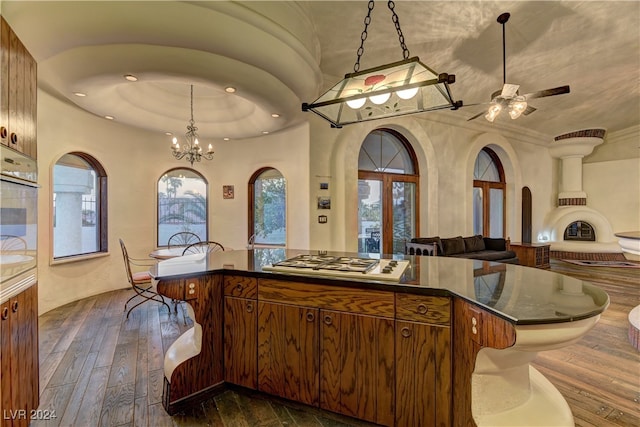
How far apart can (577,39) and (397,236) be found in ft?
13.4

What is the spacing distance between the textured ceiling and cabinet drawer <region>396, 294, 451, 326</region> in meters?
2.55

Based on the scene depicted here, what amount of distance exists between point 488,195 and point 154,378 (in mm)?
7423

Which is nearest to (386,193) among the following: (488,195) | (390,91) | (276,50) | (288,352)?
(488,195)

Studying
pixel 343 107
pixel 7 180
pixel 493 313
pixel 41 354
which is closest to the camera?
pixel 493 313

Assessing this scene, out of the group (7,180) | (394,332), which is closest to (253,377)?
(394,332)

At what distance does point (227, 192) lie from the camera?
592 cm

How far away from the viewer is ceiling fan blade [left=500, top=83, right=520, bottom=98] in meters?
3.66

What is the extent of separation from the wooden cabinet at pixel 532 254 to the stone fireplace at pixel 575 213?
172 centimetres

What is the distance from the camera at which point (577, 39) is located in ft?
14.1

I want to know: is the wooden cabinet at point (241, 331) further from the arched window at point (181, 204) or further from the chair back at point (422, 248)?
the arched window at point (181, 204)

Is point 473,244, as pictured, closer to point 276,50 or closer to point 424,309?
point 424,309

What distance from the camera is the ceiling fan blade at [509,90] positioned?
3.66m

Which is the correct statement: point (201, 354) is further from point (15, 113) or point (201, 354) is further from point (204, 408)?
point (15, 113)

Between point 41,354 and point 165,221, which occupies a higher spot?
point 165,221
